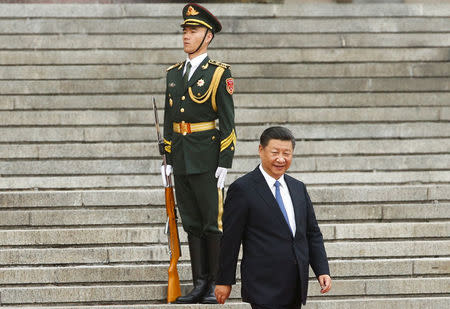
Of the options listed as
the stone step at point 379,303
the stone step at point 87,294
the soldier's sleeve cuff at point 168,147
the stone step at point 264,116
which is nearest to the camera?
the soldier's sleeve cuff at point 168,147

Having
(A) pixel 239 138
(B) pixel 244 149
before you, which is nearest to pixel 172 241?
(B) pixel 244 149

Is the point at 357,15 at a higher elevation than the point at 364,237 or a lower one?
higher

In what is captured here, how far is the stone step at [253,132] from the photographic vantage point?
948 centimetres

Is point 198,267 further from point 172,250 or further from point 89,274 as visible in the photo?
point 89,274

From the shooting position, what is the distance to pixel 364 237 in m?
7.93

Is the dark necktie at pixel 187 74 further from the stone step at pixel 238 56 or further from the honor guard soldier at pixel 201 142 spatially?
the stone step at pixel 238 56

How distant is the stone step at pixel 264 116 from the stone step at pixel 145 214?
1.68 m

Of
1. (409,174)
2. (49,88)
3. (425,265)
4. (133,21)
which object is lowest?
(425,265)

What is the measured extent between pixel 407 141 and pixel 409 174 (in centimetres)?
57

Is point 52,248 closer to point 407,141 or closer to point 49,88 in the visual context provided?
point 49,88

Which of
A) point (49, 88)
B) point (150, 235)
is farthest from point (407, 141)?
point (49, 88)

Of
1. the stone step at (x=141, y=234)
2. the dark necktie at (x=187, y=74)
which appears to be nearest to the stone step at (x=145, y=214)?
the stone step at (x=141, y=234)

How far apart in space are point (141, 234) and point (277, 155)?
2.98 meters

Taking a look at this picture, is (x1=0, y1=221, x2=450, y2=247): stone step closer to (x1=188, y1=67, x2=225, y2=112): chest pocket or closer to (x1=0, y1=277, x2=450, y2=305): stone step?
(x1=0, y1=277, x2=450, y2=305): stone step
